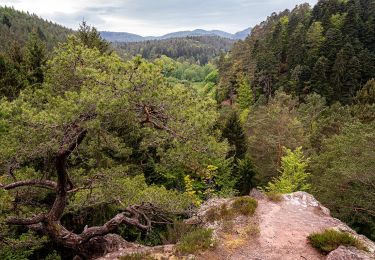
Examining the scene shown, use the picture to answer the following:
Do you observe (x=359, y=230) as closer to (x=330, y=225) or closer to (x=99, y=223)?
(x=330, y=225)

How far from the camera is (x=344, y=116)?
106 ft

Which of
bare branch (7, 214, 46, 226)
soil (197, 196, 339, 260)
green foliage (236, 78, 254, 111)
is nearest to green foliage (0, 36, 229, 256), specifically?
bare branch (7, 214, 46, 226)

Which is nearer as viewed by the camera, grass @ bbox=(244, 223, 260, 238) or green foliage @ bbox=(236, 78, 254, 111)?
grass @ bbox=(244, 223, 260, 238)

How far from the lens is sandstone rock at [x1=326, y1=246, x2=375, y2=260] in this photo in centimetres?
910

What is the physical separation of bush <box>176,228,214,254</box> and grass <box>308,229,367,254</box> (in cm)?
326

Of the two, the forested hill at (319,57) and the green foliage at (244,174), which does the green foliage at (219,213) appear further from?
the forested hill at (319,57)

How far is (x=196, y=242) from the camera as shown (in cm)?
1038

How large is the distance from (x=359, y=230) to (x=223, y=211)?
12.3 metres

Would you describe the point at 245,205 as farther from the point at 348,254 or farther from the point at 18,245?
the point at 18,245

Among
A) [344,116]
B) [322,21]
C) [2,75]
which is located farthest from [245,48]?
[2,75]

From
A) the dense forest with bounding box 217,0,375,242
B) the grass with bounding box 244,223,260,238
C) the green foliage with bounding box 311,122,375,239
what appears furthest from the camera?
the dense forest with bounding box 217,0,375,242

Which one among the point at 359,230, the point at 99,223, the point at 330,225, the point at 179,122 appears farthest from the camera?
the point at 359,230

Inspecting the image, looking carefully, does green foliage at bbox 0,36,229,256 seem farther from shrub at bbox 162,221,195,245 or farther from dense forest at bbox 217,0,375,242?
dense forest at bbox 217,0,375,242

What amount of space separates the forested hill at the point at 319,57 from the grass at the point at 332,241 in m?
45.5
